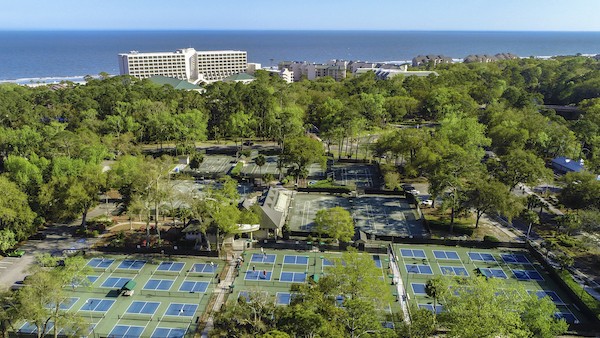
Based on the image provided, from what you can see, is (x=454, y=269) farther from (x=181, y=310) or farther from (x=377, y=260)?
(x=181, y=310)

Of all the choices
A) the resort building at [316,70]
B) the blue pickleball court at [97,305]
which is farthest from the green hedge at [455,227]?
the resort building at [316,70]

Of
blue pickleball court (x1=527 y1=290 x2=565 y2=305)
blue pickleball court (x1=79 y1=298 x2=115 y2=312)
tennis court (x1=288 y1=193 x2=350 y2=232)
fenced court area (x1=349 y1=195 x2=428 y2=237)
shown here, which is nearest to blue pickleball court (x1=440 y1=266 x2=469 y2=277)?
blue pickleball court (x1=527 y1=290 x2=565 y2=305)

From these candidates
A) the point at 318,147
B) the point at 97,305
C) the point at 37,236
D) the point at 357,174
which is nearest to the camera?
the point at 97,305

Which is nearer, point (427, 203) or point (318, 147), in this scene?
point (427, 203)

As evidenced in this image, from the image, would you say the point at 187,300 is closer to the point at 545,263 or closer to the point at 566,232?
the point at 545,263

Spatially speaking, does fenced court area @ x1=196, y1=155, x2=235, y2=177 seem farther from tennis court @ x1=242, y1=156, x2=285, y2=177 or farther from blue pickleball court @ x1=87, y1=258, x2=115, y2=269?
blue pickleball court @ x1=87, y1=258, x2=115, y2=269

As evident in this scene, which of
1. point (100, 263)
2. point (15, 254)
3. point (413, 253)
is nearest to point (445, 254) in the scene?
point (413, 253)
